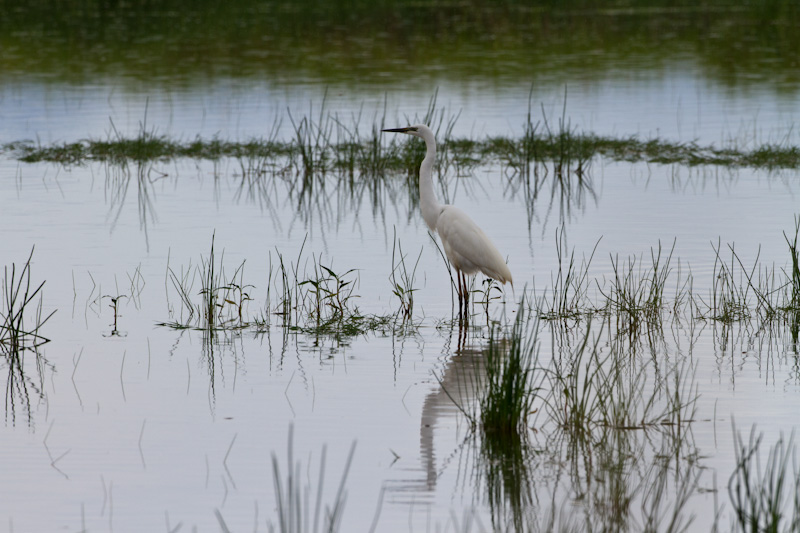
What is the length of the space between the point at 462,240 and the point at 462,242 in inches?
0.5

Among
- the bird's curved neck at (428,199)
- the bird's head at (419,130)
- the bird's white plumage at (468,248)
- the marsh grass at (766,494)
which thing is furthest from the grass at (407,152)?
the marsh grass at (766,494)

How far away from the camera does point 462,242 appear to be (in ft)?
22.0

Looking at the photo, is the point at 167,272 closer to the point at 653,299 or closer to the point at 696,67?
the point at 653,299

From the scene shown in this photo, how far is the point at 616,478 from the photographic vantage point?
3965 mm

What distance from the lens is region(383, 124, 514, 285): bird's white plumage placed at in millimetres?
6602

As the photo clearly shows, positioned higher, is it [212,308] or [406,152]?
[406,152]

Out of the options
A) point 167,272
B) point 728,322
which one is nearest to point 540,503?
point 728,322

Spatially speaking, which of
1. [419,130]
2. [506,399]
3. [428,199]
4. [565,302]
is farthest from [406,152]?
[506,399]

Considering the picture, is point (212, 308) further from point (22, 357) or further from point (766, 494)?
point (766, 494)

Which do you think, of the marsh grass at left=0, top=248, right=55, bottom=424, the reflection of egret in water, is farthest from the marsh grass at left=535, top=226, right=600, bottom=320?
the marsh grass at left=0, top=248, right=55, bottom=424

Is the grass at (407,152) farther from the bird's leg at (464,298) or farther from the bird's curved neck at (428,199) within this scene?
the bird's leg at (464,298)

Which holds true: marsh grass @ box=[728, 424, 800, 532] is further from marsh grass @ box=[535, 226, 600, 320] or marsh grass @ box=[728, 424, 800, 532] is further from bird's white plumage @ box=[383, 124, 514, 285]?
bird's white plumage @ box=[383, 124, 514, 285]

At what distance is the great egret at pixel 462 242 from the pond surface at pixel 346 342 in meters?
0.26

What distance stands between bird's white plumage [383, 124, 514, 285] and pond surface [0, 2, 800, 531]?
289 millimetres
